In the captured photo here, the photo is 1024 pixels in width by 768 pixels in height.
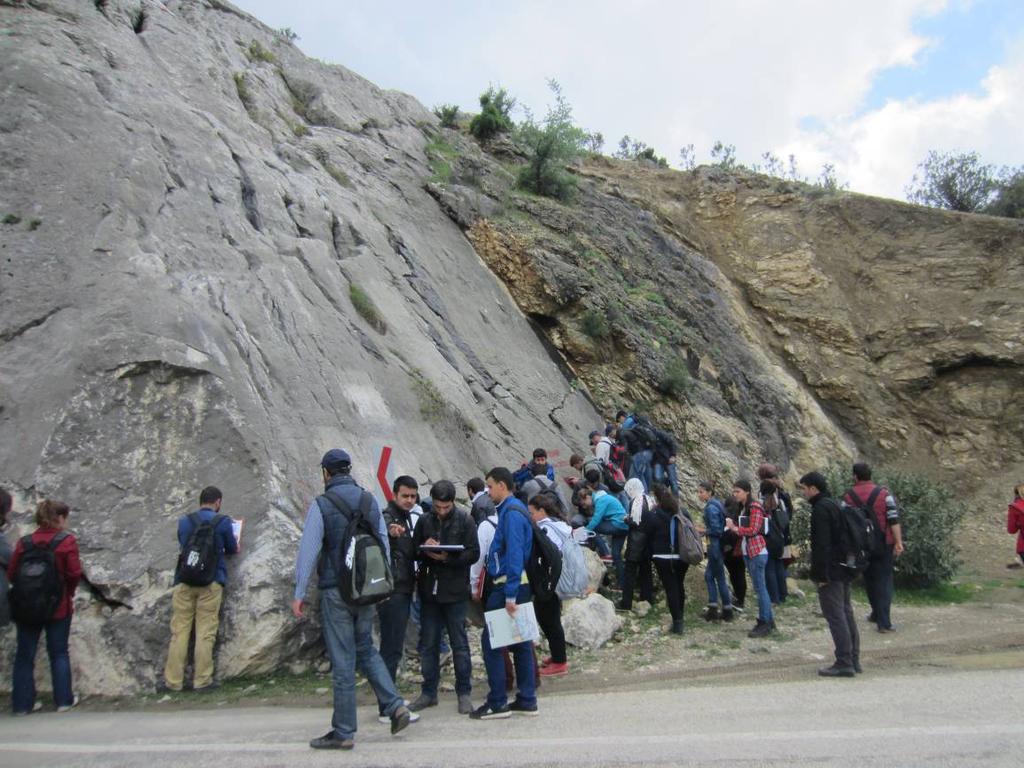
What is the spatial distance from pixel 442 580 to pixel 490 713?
1.09 metres

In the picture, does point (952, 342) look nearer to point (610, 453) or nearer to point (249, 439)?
point (610, 453)

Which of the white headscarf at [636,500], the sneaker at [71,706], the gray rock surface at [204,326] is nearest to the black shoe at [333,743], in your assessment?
the gray rock surface at [204,326]

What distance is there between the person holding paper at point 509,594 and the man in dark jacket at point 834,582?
276 centimetres

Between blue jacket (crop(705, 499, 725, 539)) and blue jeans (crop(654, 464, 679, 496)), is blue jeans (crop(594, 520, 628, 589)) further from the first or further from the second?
blue jeans (crop(654, 464, 679, 496))

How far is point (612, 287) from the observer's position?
753 inches

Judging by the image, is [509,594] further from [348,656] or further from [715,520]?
[715,520]

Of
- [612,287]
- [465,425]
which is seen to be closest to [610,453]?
[465,425]

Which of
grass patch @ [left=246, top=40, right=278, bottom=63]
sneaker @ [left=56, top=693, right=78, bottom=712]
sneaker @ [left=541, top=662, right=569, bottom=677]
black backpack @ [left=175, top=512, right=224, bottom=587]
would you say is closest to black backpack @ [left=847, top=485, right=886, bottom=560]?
sneaker @ [left=541, top=662, right=569, bottom=677]

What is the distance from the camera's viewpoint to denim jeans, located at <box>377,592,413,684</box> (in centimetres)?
647

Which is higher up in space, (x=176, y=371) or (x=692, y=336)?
(x=692, y=336)

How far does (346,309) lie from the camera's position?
12.1 metres

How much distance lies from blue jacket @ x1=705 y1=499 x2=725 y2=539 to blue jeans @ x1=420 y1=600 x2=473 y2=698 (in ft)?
13.9

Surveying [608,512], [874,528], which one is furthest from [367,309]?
[874,528]

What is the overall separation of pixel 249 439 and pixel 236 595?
1.69 meters
